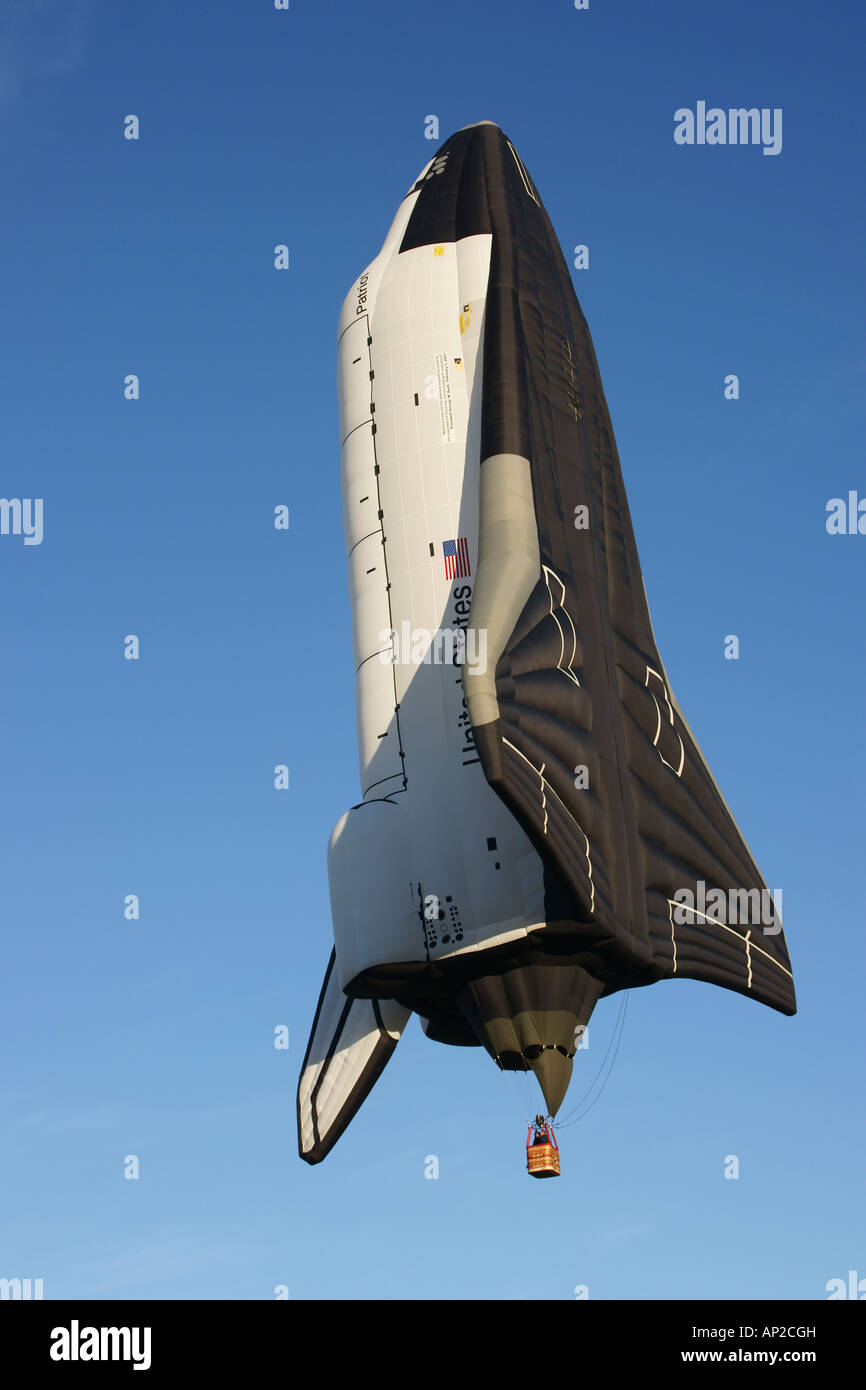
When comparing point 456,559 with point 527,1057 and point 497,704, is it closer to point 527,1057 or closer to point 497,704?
point 497,704

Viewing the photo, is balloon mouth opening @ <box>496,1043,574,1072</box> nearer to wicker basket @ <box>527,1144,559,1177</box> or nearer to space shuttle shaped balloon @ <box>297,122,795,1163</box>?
space shuttle shaped balloon @ <box>297,122,795,1163</box>

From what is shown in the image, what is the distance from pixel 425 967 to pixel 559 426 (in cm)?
1245

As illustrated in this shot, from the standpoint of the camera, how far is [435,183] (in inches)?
1638

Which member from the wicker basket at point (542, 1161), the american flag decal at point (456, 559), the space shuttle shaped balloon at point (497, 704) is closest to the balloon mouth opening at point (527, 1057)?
the space shuttle shaped balloon at point (497, 704)

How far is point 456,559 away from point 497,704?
7.46 meters

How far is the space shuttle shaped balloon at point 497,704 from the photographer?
31844 mm

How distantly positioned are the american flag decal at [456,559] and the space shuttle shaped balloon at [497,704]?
0.05 m

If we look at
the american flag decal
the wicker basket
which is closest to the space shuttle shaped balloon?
the american flag decal

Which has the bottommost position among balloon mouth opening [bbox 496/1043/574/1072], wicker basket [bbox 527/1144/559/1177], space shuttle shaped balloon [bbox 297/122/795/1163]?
wicker basket [bbox 527/1144/559/1177]

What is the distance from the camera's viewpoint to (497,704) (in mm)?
29000

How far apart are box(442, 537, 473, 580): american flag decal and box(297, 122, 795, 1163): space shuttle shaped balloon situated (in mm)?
51

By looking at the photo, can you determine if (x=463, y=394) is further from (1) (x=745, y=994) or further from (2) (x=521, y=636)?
(1) (x=745, y=994)

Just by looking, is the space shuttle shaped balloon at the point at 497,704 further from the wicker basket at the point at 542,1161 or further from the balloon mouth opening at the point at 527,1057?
the wicker basket at the point at 542,1161

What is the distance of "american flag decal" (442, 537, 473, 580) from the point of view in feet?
117
